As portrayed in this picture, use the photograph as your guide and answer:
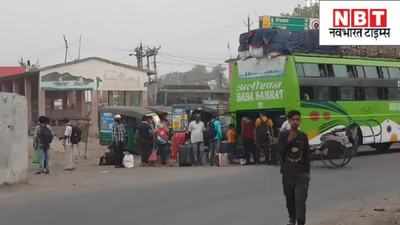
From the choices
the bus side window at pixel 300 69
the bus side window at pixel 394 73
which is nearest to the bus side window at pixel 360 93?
the bus side window at pixel 394 73

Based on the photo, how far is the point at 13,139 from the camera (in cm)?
1538

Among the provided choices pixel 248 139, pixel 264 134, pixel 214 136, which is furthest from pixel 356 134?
pixel 214 136

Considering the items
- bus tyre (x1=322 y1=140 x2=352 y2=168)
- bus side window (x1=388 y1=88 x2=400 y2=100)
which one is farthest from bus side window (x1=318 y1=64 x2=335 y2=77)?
bus tyre (x1=322 y1=140 x2=352 y2=168)

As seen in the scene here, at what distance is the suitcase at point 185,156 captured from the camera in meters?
20.7

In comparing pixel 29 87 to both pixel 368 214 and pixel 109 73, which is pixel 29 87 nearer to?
pixel 109 73

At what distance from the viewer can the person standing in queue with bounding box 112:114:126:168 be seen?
65.2 feet

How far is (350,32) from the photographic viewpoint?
49.5ft

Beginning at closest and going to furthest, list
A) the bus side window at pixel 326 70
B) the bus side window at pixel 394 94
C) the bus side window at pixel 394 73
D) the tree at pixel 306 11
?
the bus side window at pixel 326 70 → the bus side window at pixel 394 94 → the bus side window at pixel 394 73 → the tree at pixel 306 11

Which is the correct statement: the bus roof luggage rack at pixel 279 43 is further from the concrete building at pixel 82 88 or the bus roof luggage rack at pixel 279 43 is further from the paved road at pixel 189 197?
the concrete building at pixel 82 88

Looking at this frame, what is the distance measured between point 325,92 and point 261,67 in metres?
2.24

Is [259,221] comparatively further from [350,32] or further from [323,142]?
[323,142]

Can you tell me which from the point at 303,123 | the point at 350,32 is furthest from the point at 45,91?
the point at 350,32

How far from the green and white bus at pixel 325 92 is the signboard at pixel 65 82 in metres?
22.6

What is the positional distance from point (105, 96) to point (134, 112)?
58.4 feet
